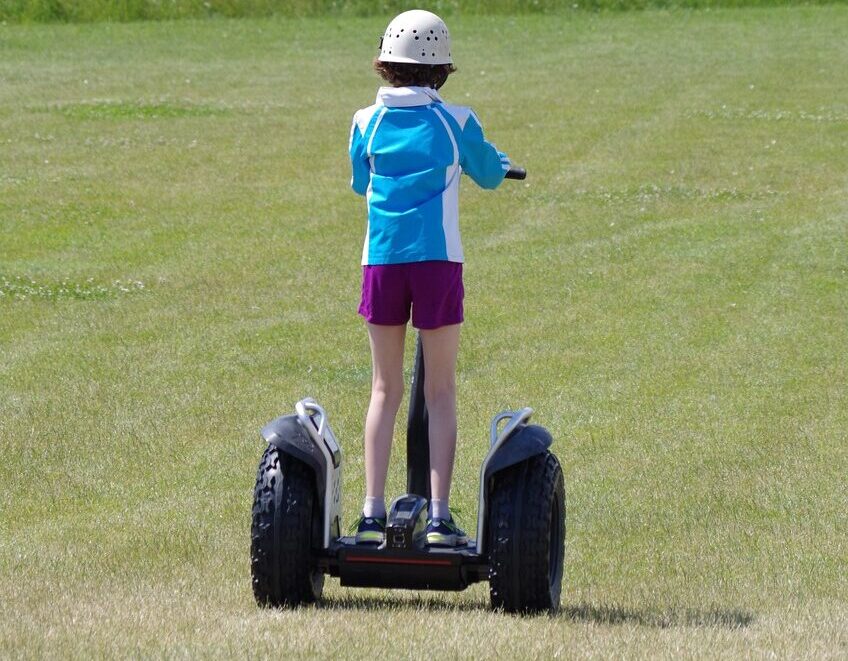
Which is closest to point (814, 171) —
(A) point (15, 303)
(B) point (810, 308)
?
(B) point (810, 308)

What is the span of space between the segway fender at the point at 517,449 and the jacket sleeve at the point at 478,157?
919mm

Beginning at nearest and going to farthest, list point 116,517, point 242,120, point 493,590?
point 493,590 → point 116,517 → point 242,120

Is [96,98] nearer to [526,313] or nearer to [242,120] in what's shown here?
[242,120]

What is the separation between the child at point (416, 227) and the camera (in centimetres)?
595

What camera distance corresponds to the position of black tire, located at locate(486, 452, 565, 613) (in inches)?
234

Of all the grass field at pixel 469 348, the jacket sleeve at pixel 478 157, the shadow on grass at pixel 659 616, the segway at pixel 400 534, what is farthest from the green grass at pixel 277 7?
the segway at pixel 400 534

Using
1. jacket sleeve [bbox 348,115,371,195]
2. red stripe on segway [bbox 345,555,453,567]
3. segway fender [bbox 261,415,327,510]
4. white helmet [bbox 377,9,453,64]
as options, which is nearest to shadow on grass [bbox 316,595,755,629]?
red stripe on segway [bbox 345,555,453,567]

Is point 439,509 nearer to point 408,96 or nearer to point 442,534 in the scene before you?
point 442,534

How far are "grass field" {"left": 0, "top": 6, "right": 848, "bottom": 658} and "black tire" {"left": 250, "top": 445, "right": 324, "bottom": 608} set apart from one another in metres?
0.16

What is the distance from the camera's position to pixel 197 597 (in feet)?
21.0

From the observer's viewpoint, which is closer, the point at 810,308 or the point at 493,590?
the point at 493,590

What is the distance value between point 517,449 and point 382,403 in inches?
20.5

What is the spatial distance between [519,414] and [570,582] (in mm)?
1260

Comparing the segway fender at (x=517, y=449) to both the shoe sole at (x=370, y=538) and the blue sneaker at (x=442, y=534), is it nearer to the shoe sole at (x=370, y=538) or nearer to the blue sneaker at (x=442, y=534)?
the blue sneaker at (x=442, y=534)
